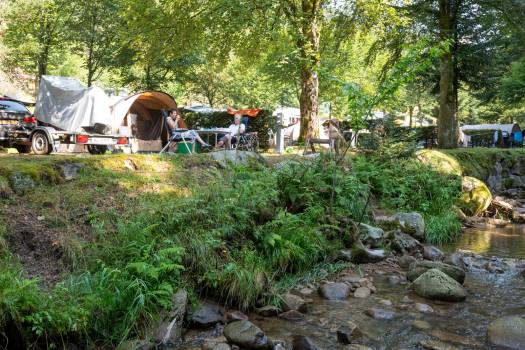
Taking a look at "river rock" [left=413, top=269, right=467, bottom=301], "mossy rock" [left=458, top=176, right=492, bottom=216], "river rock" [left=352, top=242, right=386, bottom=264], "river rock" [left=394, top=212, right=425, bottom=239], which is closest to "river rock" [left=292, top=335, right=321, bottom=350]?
"river rock" [left=413, top=269, right=467, bottom=301]

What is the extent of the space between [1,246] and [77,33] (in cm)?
1874

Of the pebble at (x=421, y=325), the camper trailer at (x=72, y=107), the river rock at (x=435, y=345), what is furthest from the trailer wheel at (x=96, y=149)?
the river rock at (x=435, y=345)

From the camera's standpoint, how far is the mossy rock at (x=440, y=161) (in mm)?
12926

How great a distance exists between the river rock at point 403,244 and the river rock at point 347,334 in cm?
359

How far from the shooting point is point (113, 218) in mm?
5902

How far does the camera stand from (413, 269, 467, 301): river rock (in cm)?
576

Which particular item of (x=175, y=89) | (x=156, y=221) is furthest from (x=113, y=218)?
(x=175, y=89)

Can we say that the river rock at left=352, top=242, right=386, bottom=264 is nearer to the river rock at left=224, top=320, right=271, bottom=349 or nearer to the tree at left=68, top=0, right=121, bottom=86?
the river rock at left=224, top=320, right=271, bottom=349

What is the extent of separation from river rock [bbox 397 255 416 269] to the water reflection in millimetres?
1890

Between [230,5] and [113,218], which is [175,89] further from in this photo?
[113,218]

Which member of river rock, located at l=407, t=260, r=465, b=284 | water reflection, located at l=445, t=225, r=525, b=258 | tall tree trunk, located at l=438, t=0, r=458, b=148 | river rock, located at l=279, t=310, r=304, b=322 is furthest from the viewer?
tall tree trunk, located at l=438, t=0, r=458, b=148

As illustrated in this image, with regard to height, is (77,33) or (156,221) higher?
(77,33)

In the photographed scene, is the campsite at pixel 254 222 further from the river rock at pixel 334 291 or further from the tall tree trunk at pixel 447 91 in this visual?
the tall tree trunk at pixel 447 91

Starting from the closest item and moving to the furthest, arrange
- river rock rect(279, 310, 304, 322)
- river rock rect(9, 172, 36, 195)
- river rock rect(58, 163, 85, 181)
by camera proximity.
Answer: river rock rect(279, 310, 304, 322) < river rock rect(9, 172, 36, 195) < river rock rect(58, 163, 85, 181)
